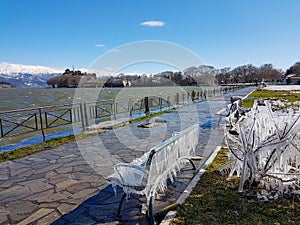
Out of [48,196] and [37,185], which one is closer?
[48,196]

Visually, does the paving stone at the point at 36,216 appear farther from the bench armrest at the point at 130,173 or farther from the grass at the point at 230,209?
the grass at the point at 230,209

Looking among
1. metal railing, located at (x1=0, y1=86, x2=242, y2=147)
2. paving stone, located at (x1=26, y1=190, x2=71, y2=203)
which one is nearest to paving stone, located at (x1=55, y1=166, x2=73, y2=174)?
paving stone, located at (x1=26, y1=190, x2=71, y2=203)

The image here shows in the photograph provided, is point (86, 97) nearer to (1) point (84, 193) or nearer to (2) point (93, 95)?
(2) point (93, 95)

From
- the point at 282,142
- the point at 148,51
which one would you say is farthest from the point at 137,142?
the point at 282,142

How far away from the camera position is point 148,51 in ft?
23.4

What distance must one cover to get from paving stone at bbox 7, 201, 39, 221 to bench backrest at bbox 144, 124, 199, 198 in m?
1.50

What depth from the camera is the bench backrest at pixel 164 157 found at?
7.81 ft

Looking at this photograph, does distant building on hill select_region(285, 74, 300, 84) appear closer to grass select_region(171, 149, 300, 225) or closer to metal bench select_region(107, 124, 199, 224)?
grass select_region(171, 149, 300, 225)

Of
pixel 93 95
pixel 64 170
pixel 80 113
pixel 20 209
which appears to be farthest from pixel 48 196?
pixel 93 95

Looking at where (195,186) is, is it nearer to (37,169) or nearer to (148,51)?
(37,169)

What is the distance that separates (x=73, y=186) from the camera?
3492mm

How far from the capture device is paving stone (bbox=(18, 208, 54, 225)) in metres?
2.59

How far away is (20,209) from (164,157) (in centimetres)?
188

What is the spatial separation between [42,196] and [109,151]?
224 cm
